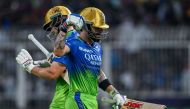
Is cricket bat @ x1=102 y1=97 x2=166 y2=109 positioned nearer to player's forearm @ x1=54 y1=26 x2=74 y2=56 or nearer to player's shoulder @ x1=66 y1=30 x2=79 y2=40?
player's shoulder @ x1=66 y1=30 x2=79 y2=40

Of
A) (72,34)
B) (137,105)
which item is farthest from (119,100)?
(72,34)

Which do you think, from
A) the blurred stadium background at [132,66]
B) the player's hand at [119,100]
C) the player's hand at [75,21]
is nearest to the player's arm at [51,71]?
the player's hand at [75,21]

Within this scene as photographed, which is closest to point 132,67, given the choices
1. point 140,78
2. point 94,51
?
point 140,78

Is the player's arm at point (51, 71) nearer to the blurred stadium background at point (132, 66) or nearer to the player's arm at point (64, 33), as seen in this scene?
the player's arm at point (64, 33)

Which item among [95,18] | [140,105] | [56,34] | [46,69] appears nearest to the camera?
[46,69]

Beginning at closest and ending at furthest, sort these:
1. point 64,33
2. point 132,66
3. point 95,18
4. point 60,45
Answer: point 60,45, point 64,33, point 95,18, point 132,66

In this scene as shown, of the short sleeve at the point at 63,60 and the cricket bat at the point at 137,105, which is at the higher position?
the short sleeve at the point at 63,60

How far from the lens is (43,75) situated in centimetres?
1204

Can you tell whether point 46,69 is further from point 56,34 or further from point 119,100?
point 119,100

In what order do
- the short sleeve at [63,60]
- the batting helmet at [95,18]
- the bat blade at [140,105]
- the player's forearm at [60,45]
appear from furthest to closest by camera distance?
the bat blade at [140,105] < the batting helmet at [95,18] < the short sleeve at [63,60] < the player's forearm at [60,45]

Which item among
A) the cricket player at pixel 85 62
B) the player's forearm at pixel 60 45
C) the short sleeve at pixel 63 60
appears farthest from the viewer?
the cricket player at pixel 85 62

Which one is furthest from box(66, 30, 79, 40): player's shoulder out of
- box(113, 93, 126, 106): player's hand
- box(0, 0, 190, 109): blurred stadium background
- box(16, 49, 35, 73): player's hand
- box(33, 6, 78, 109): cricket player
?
box(0, 0, 190, 109): blurred stadium background

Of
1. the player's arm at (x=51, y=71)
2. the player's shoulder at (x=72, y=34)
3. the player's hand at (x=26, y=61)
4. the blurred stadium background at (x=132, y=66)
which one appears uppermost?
the player's shoulder at (x=72, y=34)

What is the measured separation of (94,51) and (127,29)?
397 inches
